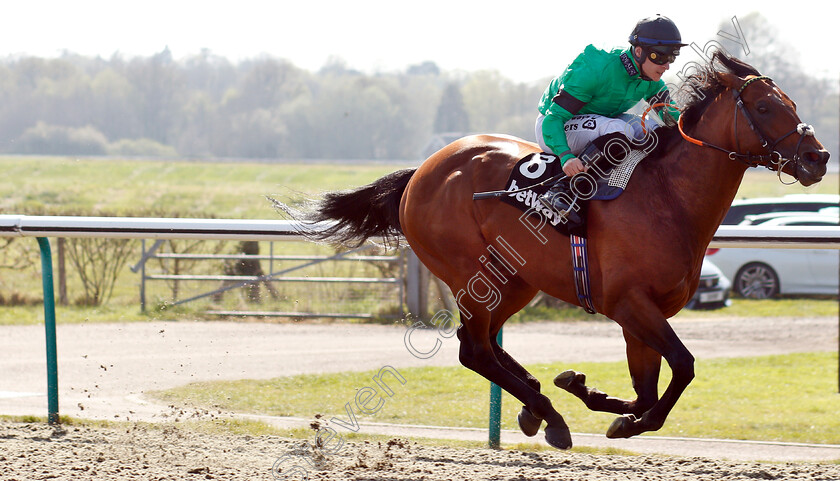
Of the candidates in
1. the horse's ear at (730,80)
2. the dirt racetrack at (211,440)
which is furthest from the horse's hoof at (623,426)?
the horse's ear at (730,80)

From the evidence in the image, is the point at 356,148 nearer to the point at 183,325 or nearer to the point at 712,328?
the point at 712,328

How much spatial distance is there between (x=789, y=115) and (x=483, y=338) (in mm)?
1677

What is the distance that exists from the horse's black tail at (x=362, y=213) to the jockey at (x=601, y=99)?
0.96 m

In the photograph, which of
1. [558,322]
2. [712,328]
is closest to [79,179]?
[558,322]

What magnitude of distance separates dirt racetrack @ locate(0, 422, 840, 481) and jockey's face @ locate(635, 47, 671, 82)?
1710 mm

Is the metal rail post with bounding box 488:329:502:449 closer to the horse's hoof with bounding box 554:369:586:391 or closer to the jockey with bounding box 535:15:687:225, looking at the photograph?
the horse's hoof with bounding box 554:369:586:391

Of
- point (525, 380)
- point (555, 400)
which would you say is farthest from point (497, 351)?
point (555, 400)

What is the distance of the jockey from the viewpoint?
3.54m

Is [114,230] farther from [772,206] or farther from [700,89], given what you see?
[772,206]

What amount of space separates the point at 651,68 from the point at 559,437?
5.24 feet

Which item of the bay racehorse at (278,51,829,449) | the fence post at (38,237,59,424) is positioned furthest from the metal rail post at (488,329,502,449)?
the fence post at (38,237,59,424)

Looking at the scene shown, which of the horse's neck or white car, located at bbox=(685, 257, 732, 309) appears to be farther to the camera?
white car, located at bbox=(685, 257, 732, 309)

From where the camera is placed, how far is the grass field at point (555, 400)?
483 centimetres

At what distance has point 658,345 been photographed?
3.31m
